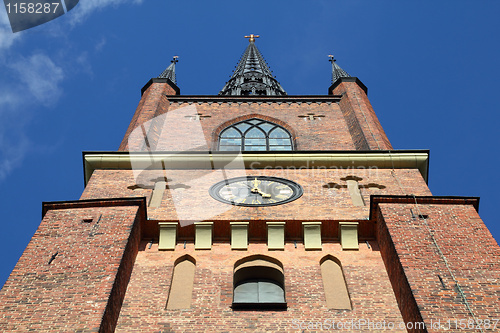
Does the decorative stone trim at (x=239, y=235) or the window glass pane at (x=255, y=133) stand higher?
the window glass pane at (x=255, y=133)

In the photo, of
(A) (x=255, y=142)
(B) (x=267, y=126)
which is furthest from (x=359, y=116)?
(A) (x=255, y=142)

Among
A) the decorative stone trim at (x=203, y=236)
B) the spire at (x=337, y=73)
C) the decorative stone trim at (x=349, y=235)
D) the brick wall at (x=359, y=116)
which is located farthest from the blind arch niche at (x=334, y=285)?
the spire at (x=337, y=73)

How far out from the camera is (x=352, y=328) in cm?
1233

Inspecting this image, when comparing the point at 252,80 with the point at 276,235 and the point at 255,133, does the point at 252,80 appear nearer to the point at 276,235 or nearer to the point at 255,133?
the point at 255,133

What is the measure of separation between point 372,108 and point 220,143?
19.1ft

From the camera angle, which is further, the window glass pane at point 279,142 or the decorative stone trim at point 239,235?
the window glass pane at point 279,142

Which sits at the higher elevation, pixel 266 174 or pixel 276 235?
pixel 266 174

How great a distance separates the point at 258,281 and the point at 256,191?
3747 millimetres

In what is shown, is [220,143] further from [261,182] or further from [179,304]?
[179,304]

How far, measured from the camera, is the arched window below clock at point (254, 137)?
2408 centimetres

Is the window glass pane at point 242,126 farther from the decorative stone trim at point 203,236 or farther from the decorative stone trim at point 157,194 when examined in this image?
the decorative stone trim at point 203,236

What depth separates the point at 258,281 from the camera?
14570mm

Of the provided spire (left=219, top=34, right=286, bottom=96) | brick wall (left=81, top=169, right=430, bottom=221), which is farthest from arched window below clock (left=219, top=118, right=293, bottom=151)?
spire (left=219, top=34, right=286, bottom=96)

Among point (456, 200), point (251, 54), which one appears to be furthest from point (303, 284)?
point (251, 54)
